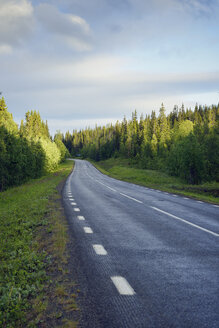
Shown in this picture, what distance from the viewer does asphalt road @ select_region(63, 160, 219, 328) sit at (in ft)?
10.3

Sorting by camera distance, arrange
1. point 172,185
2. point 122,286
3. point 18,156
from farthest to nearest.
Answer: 1. point 18,156
2. point 172,185
3. point 122,286

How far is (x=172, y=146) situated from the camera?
59.3 meters

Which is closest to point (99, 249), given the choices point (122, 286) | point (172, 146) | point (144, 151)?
point (122, 286)

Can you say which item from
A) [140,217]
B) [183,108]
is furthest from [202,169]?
[183,108]

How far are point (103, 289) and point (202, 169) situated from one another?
40.4 m

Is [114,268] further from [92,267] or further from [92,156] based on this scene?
[92,156]

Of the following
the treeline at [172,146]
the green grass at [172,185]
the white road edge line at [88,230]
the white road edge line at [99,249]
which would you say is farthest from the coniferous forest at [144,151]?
Answer: the white road edge line at [99,249]

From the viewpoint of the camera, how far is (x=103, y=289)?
12.7 feet

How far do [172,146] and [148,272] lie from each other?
56.9 meters

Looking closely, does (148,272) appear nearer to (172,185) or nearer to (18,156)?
(172,185)

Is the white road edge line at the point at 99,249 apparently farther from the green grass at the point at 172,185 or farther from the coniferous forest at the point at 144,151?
the coniferous forest at the point at 144,151

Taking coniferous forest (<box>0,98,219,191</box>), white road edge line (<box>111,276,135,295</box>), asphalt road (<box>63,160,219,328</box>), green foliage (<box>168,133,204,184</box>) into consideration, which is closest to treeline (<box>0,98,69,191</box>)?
coniferous forest (<box>0,98,219,191</box>)

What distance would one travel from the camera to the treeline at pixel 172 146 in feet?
136

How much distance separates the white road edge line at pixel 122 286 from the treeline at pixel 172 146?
38.3m
